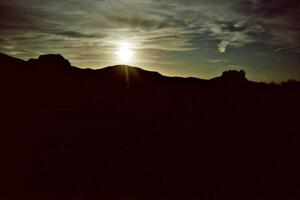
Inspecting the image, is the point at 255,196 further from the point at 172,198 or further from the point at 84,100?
the point at 84,100

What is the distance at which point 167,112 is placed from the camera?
39125 mm

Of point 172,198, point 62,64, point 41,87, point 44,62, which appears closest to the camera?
point 172,198

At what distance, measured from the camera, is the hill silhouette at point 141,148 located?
1733 cm

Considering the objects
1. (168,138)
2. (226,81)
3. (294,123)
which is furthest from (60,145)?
(226,81)

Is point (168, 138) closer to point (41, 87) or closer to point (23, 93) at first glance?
point (23, 93)

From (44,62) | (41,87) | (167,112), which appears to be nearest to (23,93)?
(41,87)

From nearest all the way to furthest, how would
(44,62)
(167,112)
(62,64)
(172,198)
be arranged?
(172,198), (167,112), (44,62), (62,64)

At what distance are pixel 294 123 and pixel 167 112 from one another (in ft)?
50.9

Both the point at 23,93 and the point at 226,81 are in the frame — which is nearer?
the point at 23,93

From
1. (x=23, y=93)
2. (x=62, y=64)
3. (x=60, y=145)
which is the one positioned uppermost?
(x=62, y=64)

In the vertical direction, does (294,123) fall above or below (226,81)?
below

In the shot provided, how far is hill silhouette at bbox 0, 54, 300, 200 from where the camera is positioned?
17.3 meters

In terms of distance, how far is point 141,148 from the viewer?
77.8 ft

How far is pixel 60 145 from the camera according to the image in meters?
23.0
